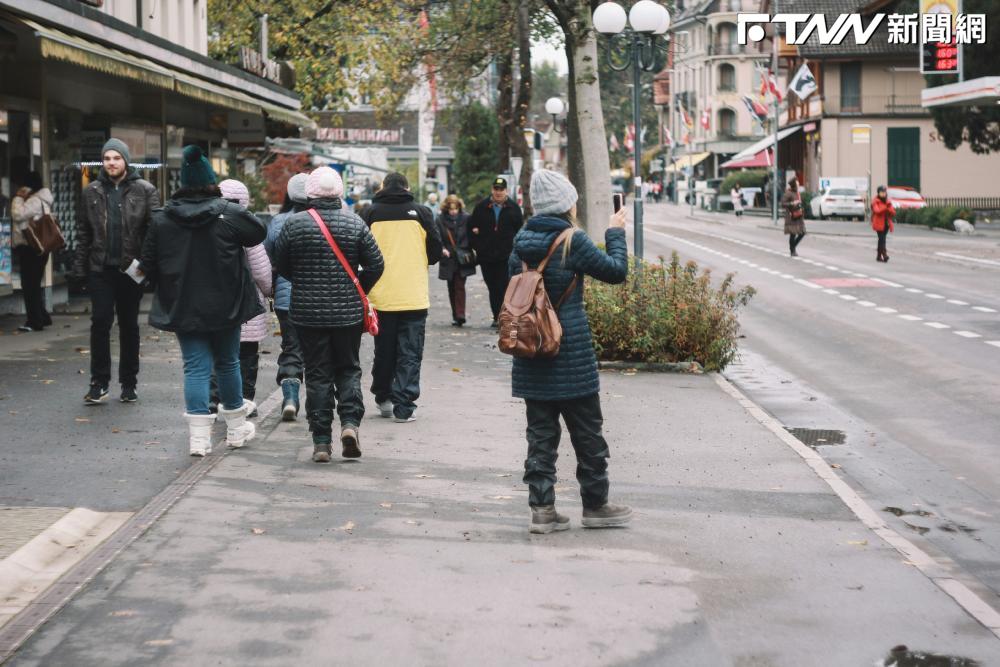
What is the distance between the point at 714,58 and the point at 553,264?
107634 mm

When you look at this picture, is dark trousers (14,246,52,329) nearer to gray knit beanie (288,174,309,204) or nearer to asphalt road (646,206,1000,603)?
asphalt road (646,206,1000,603)

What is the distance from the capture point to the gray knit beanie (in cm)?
1046

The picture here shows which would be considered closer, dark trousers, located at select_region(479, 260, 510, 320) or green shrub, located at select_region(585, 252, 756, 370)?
green shrub, located at select_region(585, 252, 756, 370)

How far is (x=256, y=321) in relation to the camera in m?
11.3

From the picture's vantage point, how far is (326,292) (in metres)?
9.35

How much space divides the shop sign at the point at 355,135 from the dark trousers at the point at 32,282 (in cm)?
4541

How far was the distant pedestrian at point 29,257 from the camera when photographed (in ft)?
57.2

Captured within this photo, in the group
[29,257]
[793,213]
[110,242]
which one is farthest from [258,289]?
[793,213]

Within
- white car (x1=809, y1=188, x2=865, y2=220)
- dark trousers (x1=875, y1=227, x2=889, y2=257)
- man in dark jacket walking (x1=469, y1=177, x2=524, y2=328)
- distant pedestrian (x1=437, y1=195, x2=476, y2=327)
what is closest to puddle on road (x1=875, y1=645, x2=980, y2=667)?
distant pedestrian (x1=437, y1=195, x2=476, y2=327)

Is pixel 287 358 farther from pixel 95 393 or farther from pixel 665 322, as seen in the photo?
pixel 665 322

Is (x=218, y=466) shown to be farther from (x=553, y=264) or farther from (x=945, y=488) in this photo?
(x=945, y=488)

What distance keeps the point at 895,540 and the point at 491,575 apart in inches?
82.1

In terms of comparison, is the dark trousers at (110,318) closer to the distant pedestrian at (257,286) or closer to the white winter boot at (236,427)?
the distant pedestrian at (257,286)

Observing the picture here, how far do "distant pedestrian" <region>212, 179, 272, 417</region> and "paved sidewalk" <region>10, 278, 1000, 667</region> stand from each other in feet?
3.51
